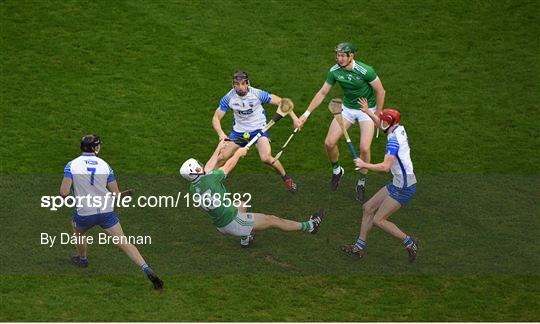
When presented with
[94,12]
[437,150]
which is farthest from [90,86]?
[437,150]

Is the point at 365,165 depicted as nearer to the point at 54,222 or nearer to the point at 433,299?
the point at 433,299

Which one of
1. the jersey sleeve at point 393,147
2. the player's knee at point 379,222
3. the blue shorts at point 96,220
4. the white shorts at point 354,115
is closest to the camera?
the blue shorts at point 96,220

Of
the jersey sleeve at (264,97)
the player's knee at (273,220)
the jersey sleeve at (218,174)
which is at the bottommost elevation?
the player's knee at (273,220)

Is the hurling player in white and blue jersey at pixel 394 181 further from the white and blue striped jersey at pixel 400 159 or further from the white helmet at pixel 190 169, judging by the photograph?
the white helmet at pixel 190 169

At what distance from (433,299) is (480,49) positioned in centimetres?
936

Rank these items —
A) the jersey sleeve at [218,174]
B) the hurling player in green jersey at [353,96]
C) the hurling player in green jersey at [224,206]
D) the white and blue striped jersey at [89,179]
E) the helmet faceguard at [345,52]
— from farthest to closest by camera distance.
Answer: the hurling player in green jersey at [353,96] < the helmet faceguard at [345,52] < the jersey sleeve at [218,174] < the hurling player in green jersey at [224,206] < the white and blue striped jersey at [89,179]

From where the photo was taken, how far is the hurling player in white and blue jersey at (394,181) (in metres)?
16.2

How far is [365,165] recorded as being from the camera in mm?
15938

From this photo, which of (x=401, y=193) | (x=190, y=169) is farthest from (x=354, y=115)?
(x=190, y=169)

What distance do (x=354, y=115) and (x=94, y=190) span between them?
5.27 meters

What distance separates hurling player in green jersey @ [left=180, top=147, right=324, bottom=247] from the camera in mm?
15883

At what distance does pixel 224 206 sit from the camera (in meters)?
16.1

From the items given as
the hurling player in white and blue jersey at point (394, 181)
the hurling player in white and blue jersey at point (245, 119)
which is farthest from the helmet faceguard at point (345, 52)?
the hurling player in white and blue jersey at point (394, 181)

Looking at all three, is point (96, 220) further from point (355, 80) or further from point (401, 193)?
point (355, 80)
